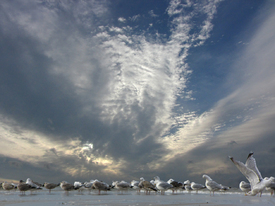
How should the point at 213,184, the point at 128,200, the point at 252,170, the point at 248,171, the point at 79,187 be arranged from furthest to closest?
1. the point at 79,187
2. the point at 213,184
3. the point at 248,171
4. the point at 252,170
5. the point at 128,200

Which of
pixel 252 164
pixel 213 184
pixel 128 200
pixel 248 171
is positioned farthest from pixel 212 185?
pixel 128 200

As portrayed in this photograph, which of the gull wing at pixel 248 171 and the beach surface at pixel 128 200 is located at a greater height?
the gull wing at pixel 248 171

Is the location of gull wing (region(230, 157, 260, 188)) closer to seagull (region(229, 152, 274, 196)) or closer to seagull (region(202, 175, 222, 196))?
seagull (region(229, 152, 274, 196))

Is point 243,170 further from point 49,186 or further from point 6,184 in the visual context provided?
point 6,184

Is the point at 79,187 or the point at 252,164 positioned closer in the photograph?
the point at 252,164

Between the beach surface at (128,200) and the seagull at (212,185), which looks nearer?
the beach surface at (128,200)

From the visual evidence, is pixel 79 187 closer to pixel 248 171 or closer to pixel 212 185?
pixel 212 185

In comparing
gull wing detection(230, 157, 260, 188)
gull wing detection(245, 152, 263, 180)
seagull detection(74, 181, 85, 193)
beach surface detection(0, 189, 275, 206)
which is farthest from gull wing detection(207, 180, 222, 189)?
seagull detection(74, 181, 85, 193)

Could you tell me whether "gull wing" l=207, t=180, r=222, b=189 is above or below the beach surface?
above

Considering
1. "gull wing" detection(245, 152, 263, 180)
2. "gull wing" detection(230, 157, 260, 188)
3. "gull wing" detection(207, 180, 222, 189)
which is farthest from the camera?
"gull wing" detection(207, 180, 222, 189)

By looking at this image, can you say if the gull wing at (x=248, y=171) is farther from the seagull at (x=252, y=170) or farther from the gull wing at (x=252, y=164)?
the gull wing at (x=252, y=164)

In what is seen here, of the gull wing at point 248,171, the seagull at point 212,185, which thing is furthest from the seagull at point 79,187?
the gull wing at point 248,171

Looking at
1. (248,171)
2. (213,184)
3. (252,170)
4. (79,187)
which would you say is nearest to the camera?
(252,170)

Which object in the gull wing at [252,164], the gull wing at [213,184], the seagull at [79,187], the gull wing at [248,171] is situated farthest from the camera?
the seagull at [79,187]
